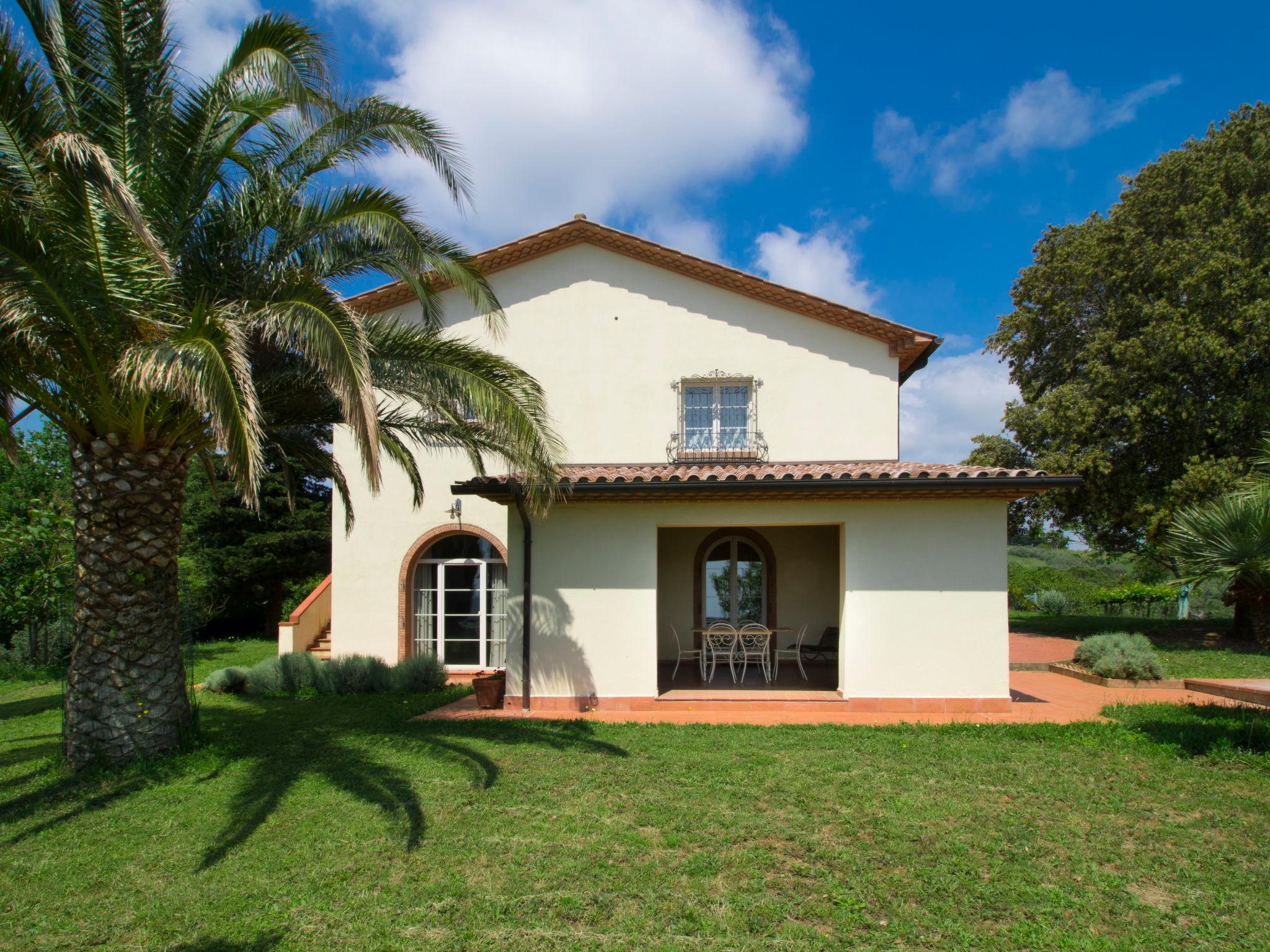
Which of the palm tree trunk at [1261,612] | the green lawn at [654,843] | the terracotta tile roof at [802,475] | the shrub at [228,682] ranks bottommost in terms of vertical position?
the shrub at [228,682]

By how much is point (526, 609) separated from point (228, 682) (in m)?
6.50

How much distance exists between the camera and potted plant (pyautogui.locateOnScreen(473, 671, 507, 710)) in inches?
426

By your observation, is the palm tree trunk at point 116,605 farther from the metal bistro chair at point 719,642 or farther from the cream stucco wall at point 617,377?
the metal bistro chair at point 719,642

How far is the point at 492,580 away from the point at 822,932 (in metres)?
11.1

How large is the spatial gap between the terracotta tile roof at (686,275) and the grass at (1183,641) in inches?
309

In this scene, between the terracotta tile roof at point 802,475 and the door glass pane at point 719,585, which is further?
the door glass pane at point 719,585

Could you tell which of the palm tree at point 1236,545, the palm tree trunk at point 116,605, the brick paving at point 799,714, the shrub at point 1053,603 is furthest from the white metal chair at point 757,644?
the shrub at point 1053,603

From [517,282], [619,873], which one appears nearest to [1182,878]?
[619,873]

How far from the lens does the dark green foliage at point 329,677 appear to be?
1301cm

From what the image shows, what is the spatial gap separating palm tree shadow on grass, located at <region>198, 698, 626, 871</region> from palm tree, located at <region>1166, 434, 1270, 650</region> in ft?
20.9

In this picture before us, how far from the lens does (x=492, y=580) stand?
48.5 ft

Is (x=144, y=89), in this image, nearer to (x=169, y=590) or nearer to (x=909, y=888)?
(x=169, y=590)

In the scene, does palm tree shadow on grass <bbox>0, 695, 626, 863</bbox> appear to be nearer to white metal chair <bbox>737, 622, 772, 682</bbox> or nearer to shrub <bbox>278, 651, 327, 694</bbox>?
shrub <bbox>278, 651, 327, 694</bbox>

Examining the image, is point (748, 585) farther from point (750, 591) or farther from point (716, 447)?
point (716, 447)
